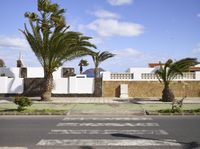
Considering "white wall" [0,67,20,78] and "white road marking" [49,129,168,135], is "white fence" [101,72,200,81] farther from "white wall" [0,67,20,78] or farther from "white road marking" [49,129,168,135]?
"white road marking" [49,129,168,135]

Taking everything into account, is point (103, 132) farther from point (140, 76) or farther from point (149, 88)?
point (140, 76)

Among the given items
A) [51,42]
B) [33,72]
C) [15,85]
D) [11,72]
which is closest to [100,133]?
[51,42]

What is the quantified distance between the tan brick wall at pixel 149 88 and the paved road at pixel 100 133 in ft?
45.2

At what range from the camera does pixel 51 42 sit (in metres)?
24.9

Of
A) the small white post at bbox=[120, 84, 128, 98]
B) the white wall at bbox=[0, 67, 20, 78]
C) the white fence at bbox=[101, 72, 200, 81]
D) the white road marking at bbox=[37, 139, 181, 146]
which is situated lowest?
the white road marking at bbox=[37, 139, 181, 146]

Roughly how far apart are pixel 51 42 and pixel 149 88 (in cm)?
994

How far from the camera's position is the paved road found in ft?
32.8

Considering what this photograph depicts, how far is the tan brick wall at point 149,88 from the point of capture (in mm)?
29609

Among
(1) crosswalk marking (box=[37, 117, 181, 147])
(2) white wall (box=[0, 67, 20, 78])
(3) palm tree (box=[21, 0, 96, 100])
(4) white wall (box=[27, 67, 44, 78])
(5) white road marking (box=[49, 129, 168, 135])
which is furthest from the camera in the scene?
(4) white wall (box=[27, 67, 44, 78])

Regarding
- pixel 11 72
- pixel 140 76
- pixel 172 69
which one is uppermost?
pixel 11 72

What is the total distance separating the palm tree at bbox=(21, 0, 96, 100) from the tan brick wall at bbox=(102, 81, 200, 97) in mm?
4750

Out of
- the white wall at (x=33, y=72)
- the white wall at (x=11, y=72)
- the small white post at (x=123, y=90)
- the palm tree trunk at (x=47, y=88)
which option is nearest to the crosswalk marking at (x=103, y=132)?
the palm tree trunk at (x=47, y=88)

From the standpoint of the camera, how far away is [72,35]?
25047mm

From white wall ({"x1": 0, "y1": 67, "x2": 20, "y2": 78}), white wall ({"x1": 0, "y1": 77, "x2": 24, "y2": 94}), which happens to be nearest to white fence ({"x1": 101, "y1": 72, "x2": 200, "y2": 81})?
white wall ({"x1": 0, "y1": 77, "x2": 24, "y2": 94})
